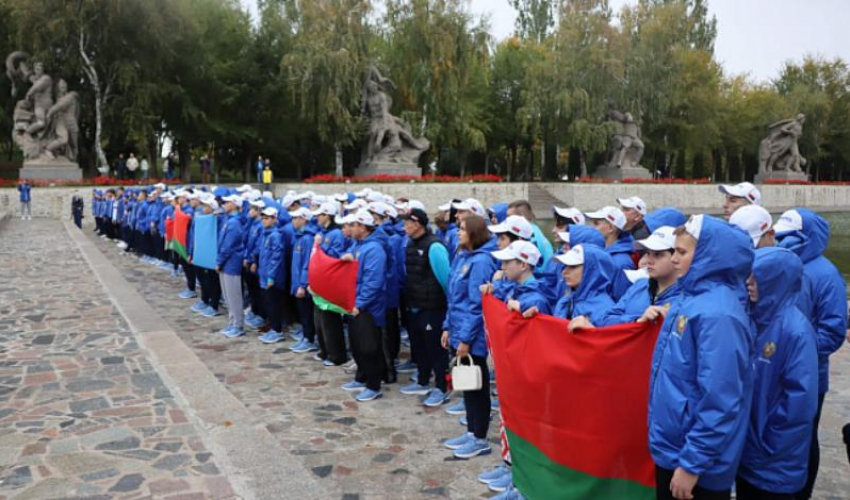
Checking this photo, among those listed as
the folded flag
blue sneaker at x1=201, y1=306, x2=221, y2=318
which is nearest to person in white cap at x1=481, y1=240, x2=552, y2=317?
the folded flag

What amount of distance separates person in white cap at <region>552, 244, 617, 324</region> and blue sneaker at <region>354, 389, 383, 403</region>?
3.12 meters

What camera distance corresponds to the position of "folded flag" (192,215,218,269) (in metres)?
11.1

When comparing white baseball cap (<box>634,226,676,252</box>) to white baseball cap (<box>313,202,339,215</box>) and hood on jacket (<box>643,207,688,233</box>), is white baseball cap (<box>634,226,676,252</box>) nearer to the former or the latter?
hood on jacket (<box>643,207,688,233</box>)

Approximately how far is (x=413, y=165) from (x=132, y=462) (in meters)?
34.6

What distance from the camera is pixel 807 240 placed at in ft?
16.9

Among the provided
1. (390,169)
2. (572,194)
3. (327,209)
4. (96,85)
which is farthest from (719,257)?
(96,85)

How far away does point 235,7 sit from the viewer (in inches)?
1795

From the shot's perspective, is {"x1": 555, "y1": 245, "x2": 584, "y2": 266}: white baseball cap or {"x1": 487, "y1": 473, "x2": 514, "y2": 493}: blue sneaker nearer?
{"x1": 555, "y1": 245, "x2": 584, "y2": 266}: white baseball cap

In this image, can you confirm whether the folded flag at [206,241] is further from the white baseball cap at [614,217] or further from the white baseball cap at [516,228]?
the white baseball cap at [614,217]

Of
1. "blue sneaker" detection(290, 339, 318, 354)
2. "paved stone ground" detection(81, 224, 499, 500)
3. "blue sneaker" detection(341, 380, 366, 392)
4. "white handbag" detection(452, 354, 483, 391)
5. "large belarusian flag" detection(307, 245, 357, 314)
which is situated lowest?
"paved stone ground" detection(81, 224, 499, 500)

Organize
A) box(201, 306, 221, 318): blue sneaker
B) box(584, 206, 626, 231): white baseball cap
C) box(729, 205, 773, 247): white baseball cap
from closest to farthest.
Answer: box(729, 205, 773, 247): white baseball cap
box(584, 206, 626, 231): white baseball cap
box(201, 306, 221, 318): blue sneaker

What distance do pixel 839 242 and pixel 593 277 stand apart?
75.9 feet

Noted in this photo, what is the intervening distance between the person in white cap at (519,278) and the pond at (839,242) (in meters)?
13.1

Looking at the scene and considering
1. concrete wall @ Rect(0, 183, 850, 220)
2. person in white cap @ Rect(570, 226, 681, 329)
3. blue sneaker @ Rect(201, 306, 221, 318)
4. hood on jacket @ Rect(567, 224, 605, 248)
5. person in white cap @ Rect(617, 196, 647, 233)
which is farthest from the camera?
concrete wall @ Rect(0, 183, 850, 220)
